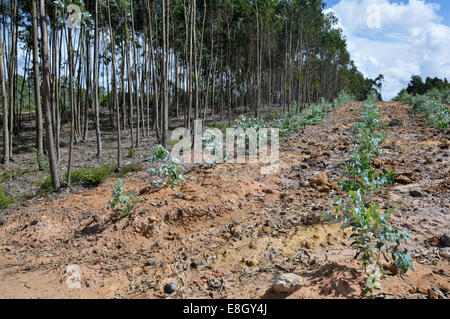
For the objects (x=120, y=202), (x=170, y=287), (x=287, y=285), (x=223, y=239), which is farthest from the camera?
(x=120, y=202)

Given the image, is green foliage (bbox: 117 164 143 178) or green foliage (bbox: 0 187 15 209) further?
green foliage (bbox: 117 164 143 178)

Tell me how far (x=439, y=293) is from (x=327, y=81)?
37421 millimetres

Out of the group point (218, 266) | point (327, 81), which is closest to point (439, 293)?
point (218, 266)

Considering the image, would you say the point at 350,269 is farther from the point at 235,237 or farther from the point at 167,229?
the point at 167,229

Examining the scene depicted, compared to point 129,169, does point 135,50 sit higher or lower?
higher

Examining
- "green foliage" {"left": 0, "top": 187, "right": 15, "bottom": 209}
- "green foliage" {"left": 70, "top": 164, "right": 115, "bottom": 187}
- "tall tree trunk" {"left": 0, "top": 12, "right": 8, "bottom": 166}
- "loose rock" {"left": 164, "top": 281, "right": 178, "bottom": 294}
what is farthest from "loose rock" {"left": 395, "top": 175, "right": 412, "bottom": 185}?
"tall tree trunk" {"left": 0, "top": 12, "right": 8, "bottom": 166}

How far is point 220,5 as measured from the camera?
1567cm

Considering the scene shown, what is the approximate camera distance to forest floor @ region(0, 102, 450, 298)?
3.06 meters

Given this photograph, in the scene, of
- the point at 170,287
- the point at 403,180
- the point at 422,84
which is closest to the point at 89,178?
the point at 170,287

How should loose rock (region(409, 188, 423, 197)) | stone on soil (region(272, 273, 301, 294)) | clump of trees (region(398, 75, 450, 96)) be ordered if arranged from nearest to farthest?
1. stone on soil (region(272, 273, 301, 294))
2. loose rock (region(409, 188, 423, 197))
3. clump of trees (region(398, 75, 450, 96))

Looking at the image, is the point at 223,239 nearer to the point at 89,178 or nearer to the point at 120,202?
the point at 120,202

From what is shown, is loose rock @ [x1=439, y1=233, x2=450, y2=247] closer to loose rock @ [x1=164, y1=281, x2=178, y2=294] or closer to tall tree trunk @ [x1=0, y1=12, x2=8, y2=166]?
loose rock @ [x1=164, y1=281, x2=178, y2=294]

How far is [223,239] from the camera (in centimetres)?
418

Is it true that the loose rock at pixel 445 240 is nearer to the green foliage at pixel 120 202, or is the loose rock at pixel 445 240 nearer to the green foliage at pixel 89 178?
the green foliage at pixel 120 202
